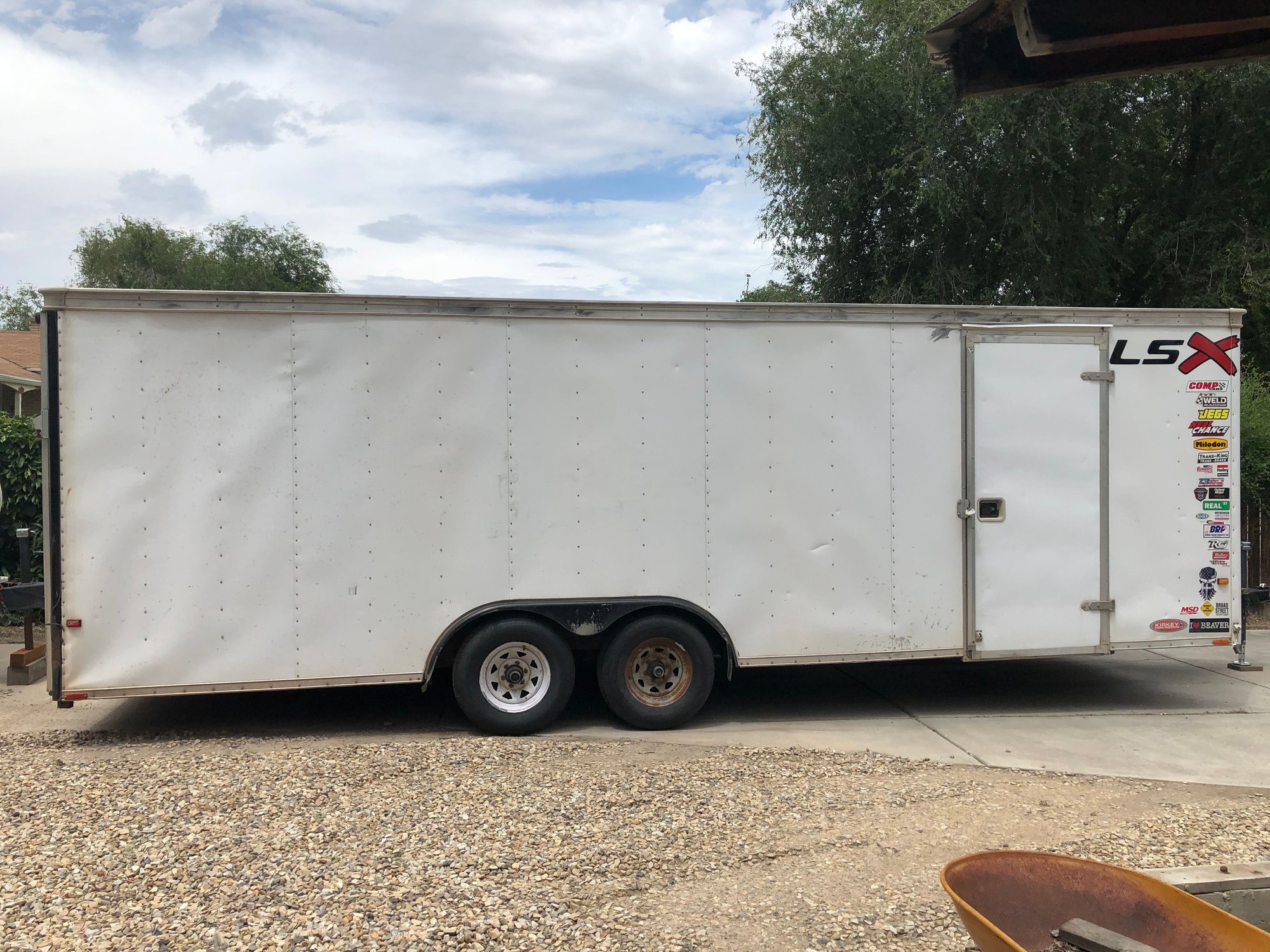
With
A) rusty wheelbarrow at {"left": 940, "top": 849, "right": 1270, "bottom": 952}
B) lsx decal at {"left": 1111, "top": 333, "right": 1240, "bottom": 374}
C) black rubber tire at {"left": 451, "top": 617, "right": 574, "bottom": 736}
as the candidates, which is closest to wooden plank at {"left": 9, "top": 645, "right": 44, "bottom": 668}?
black rubber tire at {"left": 451, "top": 617, "right": 574, "bottom": 736}

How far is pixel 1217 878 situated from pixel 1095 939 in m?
1.27

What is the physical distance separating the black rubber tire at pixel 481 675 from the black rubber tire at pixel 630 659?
0.28 m

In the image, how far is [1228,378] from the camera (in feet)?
22.6

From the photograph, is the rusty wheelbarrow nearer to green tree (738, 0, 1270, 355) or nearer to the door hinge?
the door hinge

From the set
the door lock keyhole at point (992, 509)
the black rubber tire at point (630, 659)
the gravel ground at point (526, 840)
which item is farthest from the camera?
the door lock keyhole at point (992, 509)

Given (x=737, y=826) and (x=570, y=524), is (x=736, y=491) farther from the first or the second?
(x=737, y=826)

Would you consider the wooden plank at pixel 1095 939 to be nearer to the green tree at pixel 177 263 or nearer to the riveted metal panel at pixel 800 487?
the riveted metal panel at pixel 800 487

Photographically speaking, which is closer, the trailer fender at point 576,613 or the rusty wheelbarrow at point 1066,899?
the rusty wheelbarrow at point 1066,899

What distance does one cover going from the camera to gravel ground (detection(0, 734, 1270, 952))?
11.5 ft

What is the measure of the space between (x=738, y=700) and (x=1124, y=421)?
351cm

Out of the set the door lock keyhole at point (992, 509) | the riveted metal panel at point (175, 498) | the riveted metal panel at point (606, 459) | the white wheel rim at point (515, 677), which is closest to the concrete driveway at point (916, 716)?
the white wheel rim at point (515, 677)

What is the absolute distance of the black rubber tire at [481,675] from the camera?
20.0 ft

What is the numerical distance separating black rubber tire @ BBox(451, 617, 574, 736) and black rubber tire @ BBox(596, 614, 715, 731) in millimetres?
276

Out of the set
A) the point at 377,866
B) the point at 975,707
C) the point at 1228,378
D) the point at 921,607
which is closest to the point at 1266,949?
the point at 377,866
